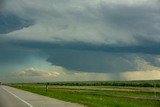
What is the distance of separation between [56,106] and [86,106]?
187 cm

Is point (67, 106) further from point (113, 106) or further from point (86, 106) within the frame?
point (113, 106)

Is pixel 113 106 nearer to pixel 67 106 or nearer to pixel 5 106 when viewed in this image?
pixel 67 106

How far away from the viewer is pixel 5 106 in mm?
25609

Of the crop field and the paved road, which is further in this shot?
the crop field

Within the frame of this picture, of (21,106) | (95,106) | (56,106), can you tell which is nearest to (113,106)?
(95,106)

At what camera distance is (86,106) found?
80.1 feet

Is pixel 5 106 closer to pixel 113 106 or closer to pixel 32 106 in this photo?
pixel 32 106

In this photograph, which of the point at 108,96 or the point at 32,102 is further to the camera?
the point at 108,96

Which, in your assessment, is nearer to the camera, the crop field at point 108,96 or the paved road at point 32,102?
the paved road at point 32,102

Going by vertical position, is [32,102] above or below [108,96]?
below

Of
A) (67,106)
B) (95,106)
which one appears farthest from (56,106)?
(95,106)

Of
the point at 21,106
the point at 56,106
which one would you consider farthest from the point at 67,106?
the point at 21,106

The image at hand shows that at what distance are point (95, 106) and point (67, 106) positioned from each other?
5.59 feet

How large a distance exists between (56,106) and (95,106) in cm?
243
